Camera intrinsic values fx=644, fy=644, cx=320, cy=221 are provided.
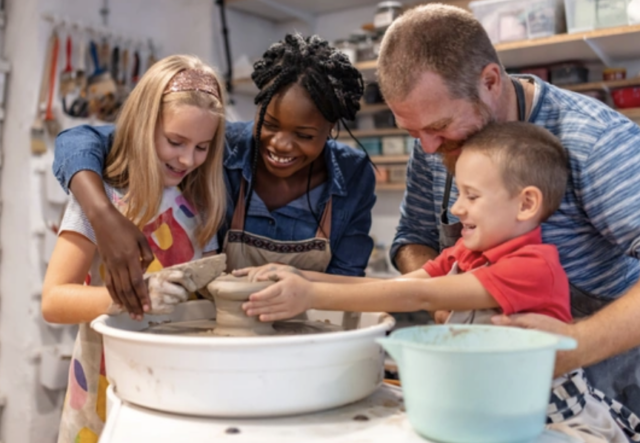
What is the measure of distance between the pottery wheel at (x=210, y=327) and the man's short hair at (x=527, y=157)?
0.45 m

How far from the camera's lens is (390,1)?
3.06m

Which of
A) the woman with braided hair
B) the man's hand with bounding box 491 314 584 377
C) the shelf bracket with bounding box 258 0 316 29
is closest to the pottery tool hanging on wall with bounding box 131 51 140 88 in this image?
the shelf bracket with bounding box 258 0 316 29

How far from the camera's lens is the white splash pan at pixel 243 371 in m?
0.93

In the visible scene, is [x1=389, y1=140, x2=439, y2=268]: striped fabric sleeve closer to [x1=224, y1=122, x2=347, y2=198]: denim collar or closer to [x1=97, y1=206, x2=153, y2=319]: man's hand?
[x1=224, y1=122, x2=347, y2=198]: denim collar

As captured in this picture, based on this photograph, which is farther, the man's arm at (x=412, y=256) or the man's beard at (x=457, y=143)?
the man's arm at (x=412, y=256)

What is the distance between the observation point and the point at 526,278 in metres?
1.10

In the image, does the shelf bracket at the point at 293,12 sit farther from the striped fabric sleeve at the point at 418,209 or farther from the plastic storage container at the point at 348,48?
the striped fabric sleeve at the point at 418,209

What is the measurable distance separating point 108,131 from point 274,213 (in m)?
0.45

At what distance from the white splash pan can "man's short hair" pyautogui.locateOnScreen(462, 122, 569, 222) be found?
40 cm

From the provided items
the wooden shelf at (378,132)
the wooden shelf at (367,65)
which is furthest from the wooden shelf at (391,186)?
the wooden shelf at (367,65)

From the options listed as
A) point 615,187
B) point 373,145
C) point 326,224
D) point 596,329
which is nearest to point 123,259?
point 326,224

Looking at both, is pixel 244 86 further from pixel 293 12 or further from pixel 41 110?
pixel 41 110

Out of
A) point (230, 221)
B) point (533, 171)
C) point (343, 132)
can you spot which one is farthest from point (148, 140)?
point (343, 132)

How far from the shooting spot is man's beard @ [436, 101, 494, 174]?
1.32 metres
